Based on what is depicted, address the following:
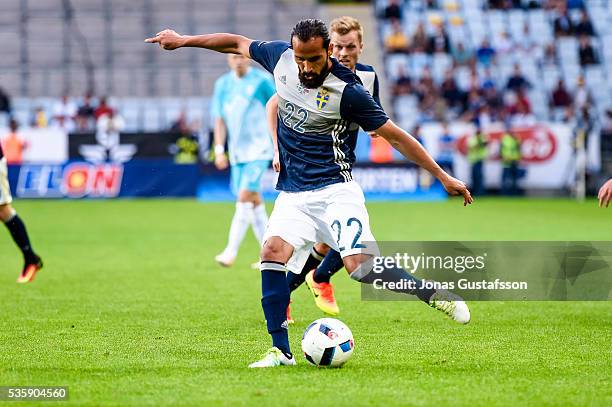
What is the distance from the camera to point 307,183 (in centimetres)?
680

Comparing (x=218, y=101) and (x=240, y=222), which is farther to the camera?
(x=218, y=101)

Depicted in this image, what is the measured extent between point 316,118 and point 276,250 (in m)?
0.86

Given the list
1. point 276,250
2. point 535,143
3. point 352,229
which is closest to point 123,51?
point 535,143

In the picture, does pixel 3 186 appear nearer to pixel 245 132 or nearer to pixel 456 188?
pixel 245 132

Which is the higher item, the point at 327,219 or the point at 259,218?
the point at 327,219

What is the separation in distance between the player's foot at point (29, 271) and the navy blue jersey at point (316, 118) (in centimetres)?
515

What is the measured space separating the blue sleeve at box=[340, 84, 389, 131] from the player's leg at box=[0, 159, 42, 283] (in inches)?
218

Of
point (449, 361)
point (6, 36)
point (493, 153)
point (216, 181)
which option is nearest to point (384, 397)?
point (449, 361)

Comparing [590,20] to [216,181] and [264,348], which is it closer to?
[216,181]

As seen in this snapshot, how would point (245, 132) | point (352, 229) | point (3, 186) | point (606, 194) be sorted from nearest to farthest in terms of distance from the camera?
1. point (352, 229)
2. point (606, 194)
3. point (3, 186)
4. point (245, 132)

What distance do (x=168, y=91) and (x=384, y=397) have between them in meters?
27.4

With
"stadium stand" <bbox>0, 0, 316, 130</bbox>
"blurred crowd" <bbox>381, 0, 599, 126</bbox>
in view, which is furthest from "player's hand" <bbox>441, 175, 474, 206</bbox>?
"stadium stand" <bbox>0, 0, 316, 130</bbox>

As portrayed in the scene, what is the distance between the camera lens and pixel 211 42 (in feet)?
22.9

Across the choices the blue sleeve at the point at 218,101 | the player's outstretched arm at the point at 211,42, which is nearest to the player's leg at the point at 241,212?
the blue sleeve at the point at 218,101
